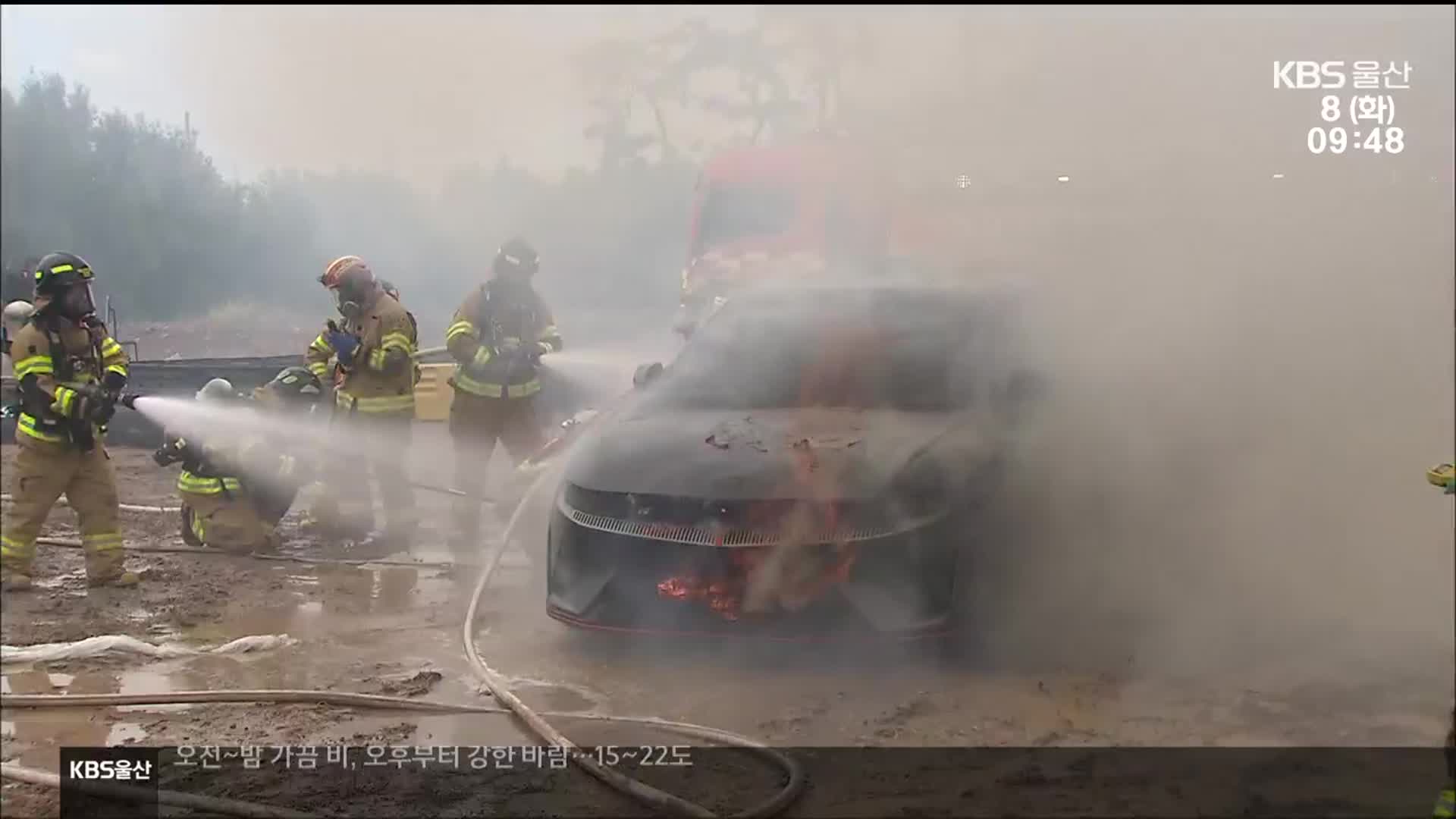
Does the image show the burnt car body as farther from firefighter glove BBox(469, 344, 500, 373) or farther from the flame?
firefighter glove BBox(469, 344, 500, 373)

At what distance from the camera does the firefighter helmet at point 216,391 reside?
5812 mm

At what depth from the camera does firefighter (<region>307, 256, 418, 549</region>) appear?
6.03 meters

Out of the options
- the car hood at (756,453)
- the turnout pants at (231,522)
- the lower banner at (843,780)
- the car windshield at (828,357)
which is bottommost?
the lower banner at (843,780)

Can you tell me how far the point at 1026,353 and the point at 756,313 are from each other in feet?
3.67

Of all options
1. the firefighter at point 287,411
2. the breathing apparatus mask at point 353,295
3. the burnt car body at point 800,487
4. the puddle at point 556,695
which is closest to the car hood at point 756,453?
the burnt car body at point 800,487

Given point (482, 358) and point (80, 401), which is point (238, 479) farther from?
point (482, 358)

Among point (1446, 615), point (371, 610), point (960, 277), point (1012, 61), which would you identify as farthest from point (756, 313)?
point (1446, 615)

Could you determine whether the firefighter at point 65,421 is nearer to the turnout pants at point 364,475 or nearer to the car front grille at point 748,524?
the turnout pants at point 364,475

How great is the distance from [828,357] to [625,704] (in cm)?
163

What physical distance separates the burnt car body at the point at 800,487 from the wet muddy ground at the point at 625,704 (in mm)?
178

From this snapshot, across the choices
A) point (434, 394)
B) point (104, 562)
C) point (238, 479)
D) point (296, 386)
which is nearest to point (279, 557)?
point (238, 479)

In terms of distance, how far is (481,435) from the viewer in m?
6.48

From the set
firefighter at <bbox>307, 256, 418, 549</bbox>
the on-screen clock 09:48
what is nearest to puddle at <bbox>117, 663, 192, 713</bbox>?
firefighter at <bbox>307, 256, 418, 549</bbox>

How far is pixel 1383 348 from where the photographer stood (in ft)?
17.4
